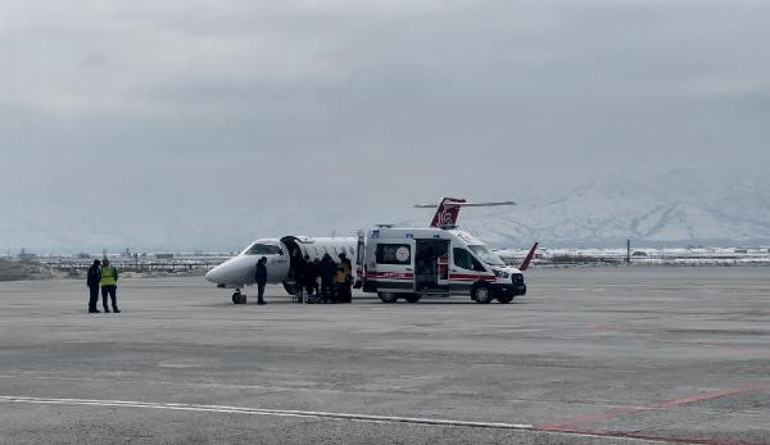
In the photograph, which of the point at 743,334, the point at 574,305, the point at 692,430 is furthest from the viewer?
the point at 574,305

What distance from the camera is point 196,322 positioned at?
32.3 meters

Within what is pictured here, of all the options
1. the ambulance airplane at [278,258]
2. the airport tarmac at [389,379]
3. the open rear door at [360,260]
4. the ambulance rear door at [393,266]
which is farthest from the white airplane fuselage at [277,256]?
the airport tarmac at [389,379]

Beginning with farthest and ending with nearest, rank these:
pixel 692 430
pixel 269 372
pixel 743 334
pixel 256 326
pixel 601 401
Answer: pixel 256 326 → pixel 743 334 → pixel 269 372 → pixel 601 401 → pixel 692 430

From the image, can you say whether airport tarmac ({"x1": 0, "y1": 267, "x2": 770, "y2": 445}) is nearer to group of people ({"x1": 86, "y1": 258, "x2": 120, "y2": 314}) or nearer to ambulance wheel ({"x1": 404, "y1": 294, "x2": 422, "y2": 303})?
group of people ({"x1": 86, "y1": 258, "x2": 120, "y2": 314})

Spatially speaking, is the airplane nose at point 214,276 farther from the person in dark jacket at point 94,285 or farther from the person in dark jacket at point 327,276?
the person in dark jacket at point 94,285

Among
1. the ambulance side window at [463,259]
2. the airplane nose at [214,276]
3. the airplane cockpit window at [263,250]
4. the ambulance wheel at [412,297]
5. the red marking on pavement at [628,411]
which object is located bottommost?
the red marking on pavement at [628,411]

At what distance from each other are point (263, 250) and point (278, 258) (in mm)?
619

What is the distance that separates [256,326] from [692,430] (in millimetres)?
18587

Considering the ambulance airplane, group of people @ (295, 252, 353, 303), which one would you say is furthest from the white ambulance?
the ambulance airplane

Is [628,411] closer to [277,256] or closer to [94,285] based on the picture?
[94,285]

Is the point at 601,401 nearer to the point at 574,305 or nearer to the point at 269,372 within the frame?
the point at 269,372

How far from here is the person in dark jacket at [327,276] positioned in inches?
1732

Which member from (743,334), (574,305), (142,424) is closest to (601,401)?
(142,424)

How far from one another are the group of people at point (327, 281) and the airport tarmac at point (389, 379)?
9865 mm
